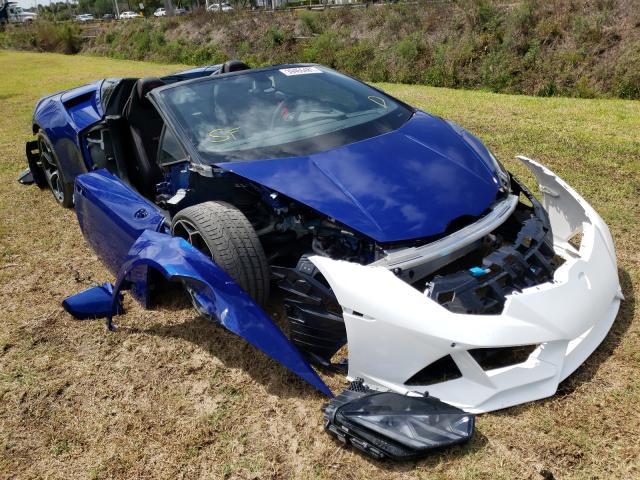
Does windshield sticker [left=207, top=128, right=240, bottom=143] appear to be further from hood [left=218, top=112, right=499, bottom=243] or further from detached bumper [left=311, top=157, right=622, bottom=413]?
detached bumper [left=311, top=157, right=622, bottom=413]

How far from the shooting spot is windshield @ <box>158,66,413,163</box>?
2.96 metres

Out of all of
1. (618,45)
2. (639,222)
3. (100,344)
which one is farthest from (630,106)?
(100,344)

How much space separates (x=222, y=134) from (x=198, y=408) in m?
1.51

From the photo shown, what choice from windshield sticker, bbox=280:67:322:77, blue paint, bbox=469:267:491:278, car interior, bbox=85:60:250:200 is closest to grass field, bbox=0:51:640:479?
blue paint, bbox=469:267:491:278

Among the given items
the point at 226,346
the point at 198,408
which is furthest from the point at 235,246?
the point at 198,408

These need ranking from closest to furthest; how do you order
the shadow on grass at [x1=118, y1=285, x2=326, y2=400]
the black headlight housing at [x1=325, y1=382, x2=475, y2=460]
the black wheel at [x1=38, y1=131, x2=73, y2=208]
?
1. the black headlight housing at [x1=325, y1=382, x2=475, y2=460]
2. the shadow on grass at [x1=118, y1=285, x2=326, y2=400]
3. the black wheel at [x1=38, y1=131, x2=73, y2=208]

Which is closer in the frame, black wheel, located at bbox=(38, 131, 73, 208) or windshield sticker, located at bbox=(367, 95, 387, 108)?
windshield sticker, located at bbox=(367, 95, 387, 108)

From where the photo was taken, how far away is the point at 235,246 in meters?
2.60

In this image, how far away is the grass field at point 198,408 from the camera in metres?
2.06

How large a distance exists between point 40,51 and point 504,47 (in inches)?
1114

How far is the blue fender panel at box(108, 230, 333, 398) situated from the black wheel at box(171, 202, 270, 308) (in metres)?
0.11

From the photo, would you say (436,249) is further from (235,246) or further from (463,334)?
(235,246)

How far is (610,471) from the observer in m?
1.94

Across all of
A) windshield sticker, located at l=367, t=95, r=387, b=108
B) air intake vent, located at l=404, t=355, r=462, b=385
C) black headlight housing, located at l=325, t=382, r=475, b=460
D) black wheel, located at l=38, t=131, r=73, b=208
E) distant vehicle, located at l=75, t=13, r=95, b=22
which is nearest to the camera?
black headlight housing, located at l=325, t=382, r=475, b=460
